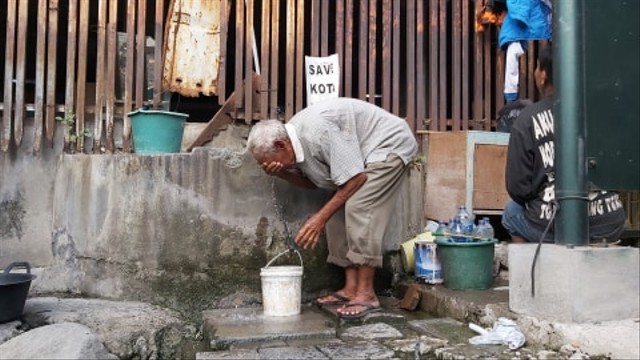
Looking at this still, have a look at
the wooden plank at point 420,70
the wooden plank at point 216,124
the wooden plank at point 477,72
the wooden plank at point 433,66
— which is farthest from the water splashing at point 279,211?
the wooden plank at point 477,72

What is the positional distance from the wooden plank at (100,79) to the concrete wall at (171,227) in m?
0.48

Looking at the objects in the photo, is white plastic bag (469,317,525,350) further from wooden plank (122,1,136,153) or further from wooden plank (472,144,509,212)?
wooden plank (122,1,136,153)

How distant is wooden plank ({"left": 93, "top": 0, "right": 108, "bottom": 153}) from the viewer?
5.13 meters

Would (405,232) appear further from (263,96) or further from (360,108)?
(263,96)

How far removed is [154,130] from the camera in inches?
180

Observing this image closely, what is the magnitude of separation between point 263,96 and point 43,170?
2.21 meters

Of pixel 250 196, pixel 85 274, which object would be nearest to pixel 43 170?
pixel 85 274

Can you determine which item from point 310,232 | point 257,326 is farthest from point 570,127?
point 257,326

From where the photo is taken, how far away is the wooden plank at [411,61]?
5.86 meters

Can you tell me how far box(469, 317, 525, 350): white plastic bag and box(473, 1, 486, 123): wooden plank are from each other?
3319 millimetres

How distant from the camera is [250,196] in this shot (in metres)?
4.59

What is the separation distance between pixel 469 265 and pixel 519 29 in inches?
118

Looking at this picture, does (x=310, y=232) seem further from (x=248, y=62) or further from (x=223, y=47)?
(x=223, y=47)

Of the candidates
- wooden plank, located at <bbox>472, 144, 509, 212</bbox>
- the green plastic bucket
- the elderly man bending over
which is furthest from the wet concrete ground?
wooden plank, located at <bbox>472, 144, 509, 212</bbox>
